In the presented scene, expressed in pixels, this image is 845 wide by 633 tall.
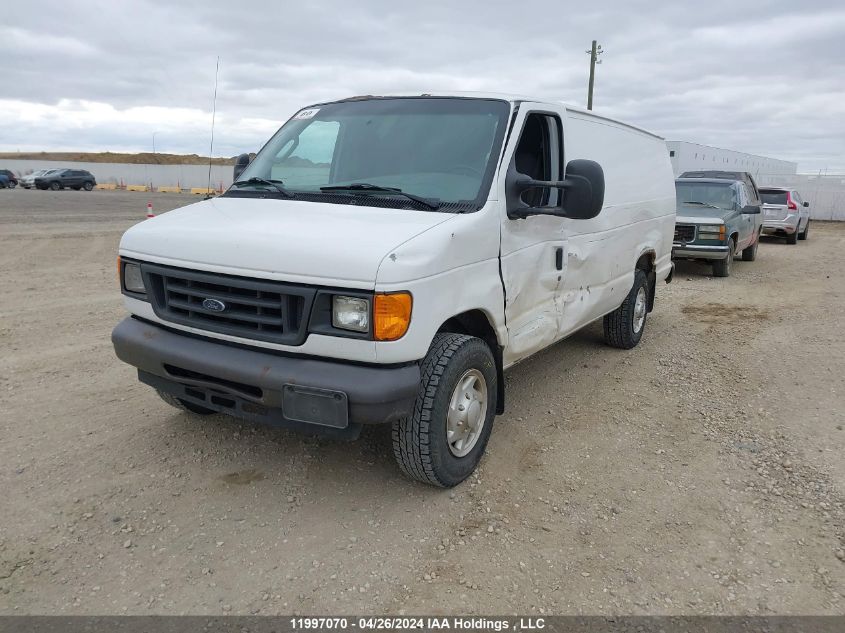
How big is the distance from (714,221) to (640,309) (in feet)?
20.2

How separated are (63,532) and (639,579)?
2.85 meters

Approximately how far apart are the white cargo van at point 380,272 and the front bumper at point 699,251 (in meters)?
8.05

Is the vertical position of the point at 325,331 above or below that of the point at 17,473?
above

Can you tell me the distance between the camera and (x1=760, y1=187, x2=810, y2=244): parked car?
18.4 metres

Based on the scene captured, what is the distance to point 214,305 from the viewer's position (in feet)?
11.2

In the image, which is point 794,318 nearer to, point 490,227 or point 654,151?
point 654,151

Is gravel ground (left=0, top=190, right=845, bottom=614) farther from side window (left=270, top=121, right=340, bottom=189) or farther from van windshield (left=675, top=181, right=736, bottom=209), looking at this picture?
van windshield (left=675, top=181, right=736, bottom=209)

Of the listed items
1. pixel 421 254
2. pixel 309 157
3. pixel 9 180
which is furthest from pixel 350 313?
pixel 9 180

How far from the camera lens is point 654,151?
712cm

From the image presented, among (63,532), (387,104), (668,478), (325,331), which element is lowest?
(63,532)

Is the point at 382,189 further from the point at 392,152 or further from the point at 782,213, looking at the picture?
the point at 782,213

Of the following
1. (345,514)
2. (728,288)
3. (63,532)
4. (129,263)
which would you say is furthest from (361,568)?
(728,288)

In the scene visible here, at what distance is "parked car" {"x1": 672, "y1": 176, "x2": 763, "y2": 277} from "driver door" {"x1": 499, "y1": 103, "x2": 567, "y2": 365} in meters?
7.83

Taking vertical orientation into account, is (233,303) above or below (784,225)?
below
